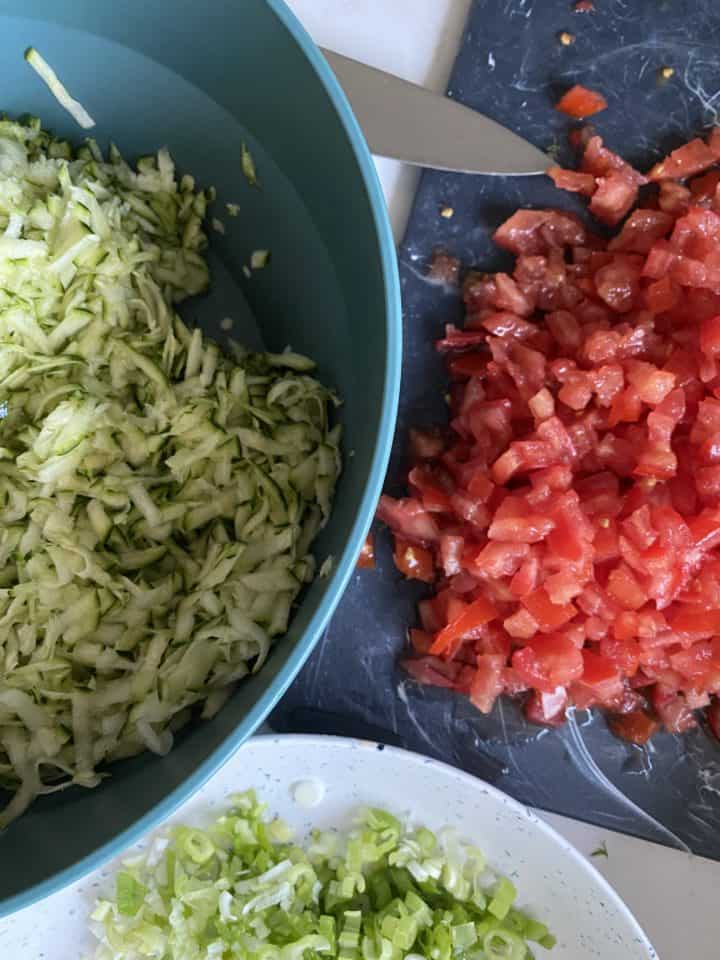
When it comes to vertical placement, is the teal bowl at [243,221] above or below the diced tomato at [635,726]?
above

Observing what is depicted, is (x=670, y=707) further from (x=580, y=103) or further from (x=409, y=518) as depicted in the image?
(x=580, y=103)

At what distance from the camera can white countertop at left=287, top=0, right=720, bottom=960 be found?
1394mm

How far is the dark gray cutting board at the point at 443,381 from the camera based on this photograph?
139 cm

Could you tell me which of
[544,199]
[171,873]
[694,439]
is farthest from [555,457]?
[171,873]

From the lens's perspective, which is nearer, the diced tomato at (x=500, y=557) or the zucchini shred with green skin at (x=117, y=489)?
the zucchini shred with green skin at (x=117, y=489)

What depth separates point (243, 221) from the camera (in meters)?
1.16

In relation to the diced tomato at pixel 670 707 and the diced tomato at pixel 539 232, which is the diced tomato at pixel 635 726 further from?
the diced tomato at pixel 539 232

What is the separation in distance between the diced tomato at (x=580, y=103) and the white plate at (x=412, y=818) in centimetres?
98

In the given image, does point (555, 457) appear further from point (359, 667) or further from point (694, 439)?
point (359, 667)

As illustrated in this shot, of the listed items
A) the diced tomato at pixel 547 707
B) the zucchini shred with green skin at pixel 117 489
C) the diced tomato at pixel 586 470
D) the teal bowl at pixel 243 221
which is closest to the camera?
the teal bowl at pixel 243 221

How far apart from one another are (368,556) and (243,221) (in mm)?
520

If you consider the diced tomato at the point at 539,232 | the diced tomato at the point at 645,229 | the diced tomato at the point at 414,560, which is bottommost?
the diced tomato at the point at 414,560

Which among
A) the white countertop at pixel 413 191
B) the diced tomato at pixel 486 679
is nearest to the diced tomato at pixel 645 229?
the white countertop at pixel 413 191

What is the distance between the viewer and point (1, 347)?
1070mm
